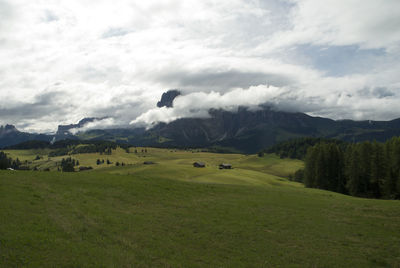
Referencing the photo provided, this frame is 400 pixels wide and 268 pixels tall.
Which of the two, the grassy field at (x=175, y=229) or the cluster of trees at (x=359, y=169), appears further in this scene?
the cluster of trees at (x=359, y=169)

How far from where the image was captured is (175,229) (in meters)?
24.1

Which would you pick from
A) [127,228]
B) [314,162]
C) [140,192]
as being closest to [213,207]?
[140,192]

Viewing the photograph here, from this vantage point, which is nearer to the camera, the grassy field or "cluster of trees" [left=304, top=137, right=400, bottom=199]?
the grassy field

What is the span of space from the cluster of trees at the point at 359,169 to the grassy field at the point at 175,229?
35.3 metres

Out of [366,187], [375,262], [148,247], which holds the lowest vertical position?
[366,187]

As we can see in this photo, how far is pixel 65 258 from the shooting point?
Answer: 15.3 meters

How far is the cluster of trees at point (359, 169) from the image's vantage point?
66.1 m

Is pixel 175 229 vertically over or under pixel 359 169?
over

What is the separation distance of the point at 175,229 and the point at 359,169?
70344mm

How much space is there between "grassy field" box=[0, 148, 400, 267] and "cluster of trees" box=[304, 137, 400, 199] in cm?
3529

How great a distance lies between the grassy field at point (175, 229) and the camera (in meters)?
16.9

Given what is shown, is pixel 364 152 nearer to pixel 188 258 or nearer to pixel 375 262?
pixel 375 262

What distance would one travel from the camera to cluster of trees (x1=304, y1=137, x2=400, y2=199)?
217 ft

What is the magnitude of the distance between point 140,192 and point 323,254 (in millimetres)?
25801
